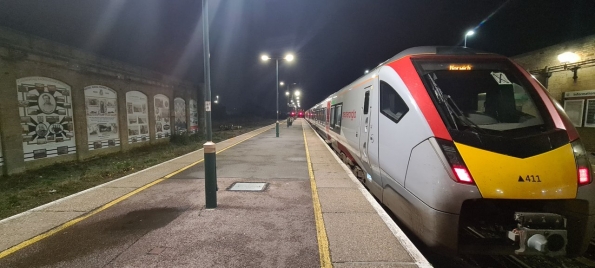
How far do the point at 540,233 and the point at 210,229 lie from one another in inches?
163

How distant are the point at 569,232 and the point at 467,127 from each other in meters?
1.57

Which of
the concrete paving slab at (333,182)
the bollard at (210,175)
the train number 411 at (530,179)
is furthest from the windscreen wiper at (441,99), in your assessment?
the bollard at (210,175)

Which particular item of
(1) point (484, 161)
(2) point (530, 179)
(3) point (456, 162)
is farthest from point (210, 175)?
(2) point (530, 179)

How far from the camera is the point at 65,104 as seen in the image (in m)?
11.3

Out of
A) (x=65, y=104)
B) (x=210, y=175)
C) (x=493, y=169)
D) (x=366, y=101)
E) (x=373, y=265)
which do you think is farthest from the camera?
(x=65, y=104)

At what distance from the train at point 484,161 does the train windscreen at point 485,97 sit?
1cm

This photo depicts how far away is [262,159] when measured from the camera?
10852 millimetres

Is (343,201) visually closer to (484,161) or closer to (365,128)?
(365,128)

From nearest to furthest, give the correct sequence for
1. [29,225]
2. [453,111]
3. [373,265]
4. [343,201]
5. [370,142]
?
[373,265]
[453,111]
[29,225]
[343,201]
[370,142]

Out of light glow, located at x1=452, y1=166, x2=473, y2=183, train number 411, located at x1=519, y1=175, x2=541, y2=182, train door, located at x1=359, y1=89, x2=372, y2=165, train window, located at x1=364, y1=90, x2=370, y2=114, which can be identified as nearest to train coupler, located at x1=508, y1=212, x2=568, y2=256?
train number 411, located at x1=519, y1=175, x2=541, y2=182

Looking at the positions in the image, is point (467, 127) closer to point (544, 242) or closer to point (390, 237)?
point (544, 242)

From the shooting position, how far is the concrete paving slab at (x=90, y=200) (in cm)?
515

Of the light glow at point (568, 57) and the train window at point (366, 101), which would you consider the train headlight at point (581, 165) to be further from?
the light glow at point (568, 57)

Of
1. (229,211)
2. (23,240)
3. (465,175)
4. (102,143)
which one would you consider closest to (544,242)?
(465,175)
